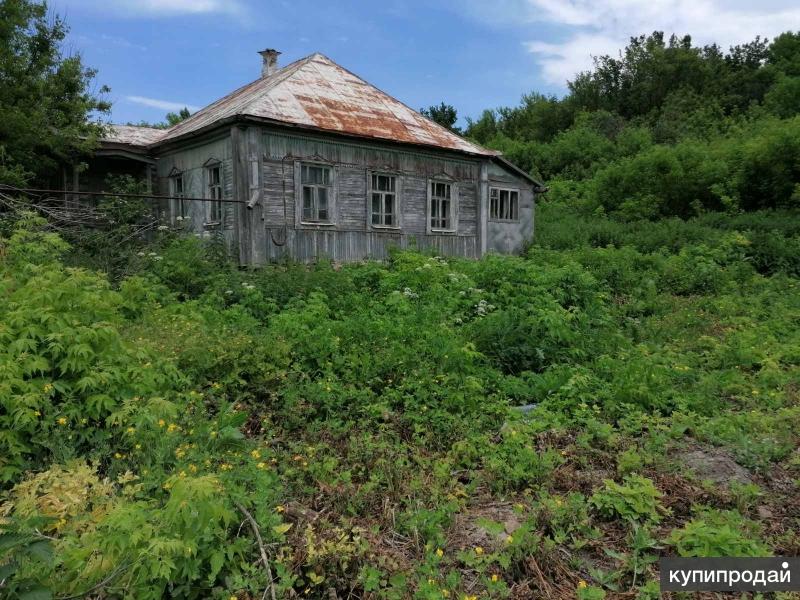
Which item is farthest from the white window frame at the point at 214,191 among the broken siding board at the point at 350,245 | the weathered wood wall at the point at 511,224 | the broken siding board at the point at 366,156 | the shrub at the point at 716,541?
the shrub at the point at 716,541

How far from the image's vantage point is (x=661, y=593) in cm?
301

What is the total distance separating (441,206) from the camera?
14.4 metres

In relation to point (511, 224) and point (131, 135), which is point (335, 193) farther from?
point (131, 135)

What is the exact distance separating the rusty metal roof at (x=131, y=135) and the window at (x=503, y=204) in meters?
8.60

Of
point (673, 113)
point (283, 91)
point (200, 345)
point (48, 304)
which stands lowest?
point (200, 345)

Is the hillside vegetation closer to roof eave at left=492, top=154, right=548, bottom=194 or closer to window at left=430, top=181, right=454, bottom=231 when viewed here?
window at left=430, top=181, right=454, bottom=231

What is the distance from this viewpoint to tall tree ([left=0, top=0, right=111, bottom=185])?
1179 cm

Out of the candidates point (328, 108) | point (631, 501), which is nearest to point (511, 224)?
point (328, 108)

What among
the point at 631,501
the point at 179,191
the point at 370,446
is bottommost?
the point at 631,501

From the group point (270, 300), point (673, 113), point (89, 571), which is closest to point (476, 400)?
point (89, 571)

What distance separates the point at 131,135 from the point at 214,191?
4.83 meters

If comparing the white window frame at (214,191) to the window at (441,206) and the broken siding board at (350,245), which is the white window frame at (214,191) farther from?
the window at (441,206)

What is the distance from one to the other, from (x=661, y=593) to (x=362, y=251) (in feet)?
34.0

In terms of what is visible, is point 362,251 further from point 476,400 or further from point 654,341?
point 476,400
